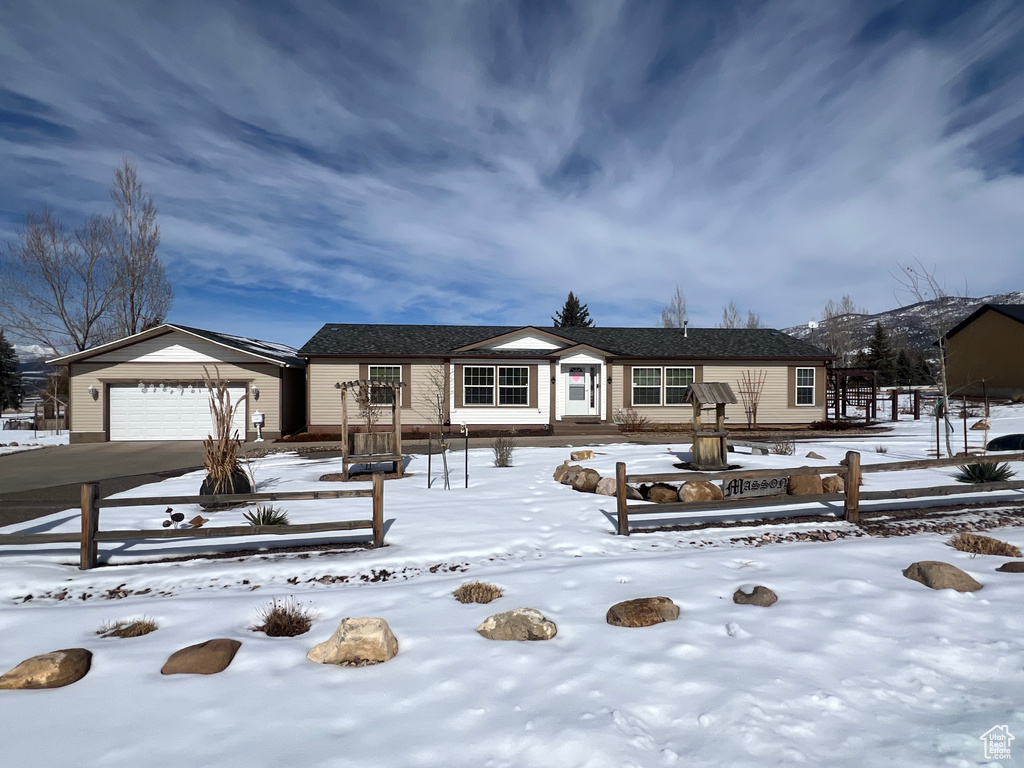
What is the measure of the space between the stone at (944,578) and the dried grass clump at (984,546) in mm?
1175

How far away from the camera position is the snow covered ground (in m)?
2.89

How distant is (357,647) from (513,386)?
1755 cm

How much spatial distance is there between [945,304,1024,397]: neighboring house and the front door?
23097 mm

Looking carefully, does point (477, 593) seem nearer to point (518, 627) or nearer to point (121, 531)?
point (518, 627)

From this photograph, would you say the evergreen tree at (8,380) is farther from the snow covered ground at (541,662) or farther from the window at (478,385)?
the snow covered ground at (541,662)

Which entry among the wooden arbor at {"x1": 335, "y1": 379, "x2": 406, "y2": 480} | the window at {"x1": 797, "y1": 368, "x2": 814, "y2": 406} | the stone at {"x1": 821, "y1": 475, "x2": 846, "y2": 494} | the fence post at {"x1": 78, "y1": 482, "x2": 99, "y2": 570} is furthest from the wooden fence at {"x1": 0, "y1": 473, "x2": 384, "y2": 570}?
the window at {"x1": 797, "y1": 368, "x2": 814, "y2": 406}

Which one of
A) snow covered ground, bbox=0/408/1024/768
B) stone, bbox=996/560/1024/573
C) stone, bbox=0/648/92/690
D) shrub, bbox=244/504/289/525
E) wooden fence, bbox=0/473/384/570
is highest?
wooden fence, bbox=0/473/384/570

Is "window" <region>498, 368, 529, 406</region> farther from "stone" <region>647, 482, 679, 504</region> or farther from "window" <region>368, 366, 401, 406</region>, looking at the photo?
"stone" <region>647, 482, 679, 504</region>

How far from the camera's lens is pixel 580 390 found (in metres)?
21.8

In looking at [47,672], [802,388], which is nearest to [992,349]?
[802,388]

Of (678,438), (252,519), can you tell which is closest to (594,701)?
(252,519)

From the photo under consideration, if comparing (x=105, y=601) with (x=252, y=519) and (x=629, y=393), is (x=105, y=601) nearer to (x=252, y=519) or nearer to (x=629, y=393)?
(x=252, y=519)

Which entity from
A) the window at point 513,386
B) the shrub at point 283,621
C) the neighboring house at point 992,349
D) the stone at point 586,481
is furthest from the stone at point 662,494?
the neighboring house at point 992,349

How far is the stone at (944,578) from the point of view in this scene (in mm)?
4699
